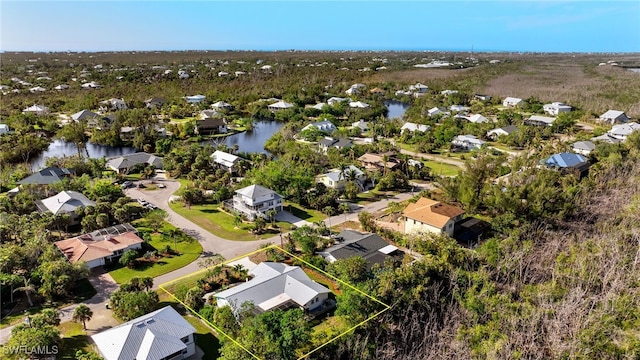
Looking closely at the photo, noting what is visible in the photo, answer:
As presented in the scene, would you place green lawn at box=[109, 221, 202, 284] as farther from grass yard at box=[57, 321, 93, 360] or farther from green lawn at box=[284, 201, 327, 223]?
green lawn at box=[284, 201, 327, 223]

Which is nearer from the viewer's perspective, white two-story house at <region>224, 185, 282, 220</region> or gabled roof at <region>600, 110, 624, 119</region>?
white two-story house at <region>224, 185, 282, 220</region>

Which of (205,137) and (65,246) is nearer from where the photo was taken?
(65,246)

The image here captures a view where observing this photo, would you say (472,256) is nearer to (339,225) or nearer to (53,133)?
(339,225)

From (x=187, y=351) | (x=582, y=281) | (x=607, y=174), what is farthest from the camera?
(x=607, y=174)

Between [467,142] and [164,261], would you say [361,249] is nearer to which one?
[164,261]

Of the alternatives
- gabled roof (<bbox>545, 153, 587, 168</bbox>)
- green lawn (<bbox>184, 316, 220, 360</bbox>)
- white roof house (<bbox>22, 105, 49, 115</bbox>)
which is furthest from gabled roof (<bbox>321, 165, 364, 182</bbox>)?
white roof house (<bbox>22, 105, 49, 115</bbox>)

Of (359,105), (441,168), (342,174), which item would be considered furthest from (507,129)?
(342,174)

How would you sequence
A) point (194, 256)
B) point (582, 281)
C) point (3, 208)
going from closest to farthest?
point (582, 281)
point (194, 256)
point (3, 208)

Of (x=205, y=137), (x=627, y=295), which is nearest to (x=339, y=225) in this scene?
(x=627, y=295)
